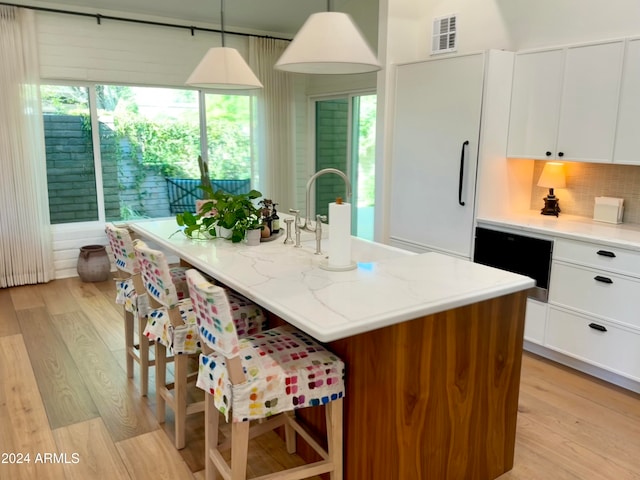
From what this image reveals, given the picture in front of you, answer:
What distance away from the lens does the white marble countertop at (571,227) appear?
3.19 metres

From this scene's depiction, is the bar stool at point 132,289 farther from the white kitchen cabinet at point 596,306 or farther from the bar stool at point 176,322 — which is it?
the white kitchen cabinet at point 596,306

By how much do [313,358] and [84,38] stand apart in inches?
192

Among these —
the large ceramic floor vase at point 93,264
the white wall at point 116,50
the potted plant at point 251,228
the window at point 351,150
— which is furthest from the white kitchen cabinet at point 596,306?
the white wall at point 116,50

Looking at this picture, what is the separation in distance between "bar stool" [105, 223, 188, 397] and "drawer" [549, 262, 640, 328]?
2411mm

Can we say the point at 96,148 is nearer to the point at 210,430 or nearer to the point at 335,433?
the point at 210,430

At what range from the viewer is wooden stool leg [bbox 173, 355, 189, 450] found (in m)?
2.58

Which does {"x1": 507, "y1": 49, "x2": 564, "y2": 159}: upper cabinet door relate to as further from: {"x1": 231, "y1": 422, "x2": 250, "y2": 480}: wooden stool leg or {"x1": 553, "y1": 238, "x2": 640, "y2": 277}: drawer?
{"x1": 231, "y1": 422, "x2": 250, "y2": 480}: wooden stool leg

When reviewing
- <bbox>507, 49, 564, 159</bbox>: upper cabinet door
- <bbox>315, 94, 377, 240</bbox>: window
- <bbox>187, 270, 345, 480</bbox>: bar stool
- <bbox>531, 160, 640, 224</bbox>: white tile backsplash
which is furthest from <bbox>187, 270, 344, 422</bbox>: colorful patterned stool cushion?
<bbox>315, 94, 377, 240</bbox>: window

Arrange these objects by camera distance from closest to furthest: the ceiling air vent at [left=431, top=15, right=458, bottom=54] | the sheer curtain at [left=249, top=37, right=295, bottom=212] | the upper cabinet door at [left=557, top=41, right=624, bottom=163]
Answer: the upper cabinet door at [left=557, top=41, right=624, bottom=163]
the ceiling air vent at [left=431, top=15, right=458, bottom=54]
the sheer curtain at [left=249, top=37, right=295, bottom=212]

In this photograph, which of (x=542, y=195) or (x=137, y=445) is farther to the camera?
(x=542, y=195)

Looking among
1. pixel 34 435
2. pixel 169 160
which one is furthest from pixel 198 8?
pixel 34 435

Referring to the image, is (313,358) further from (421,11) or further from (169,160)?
(169,160)

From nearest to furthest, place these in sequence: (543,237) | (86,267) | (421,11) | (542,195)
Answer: (543,237) → (542,195) → (421,11) → (86,267)

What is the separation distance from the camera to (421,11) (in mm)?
4637
